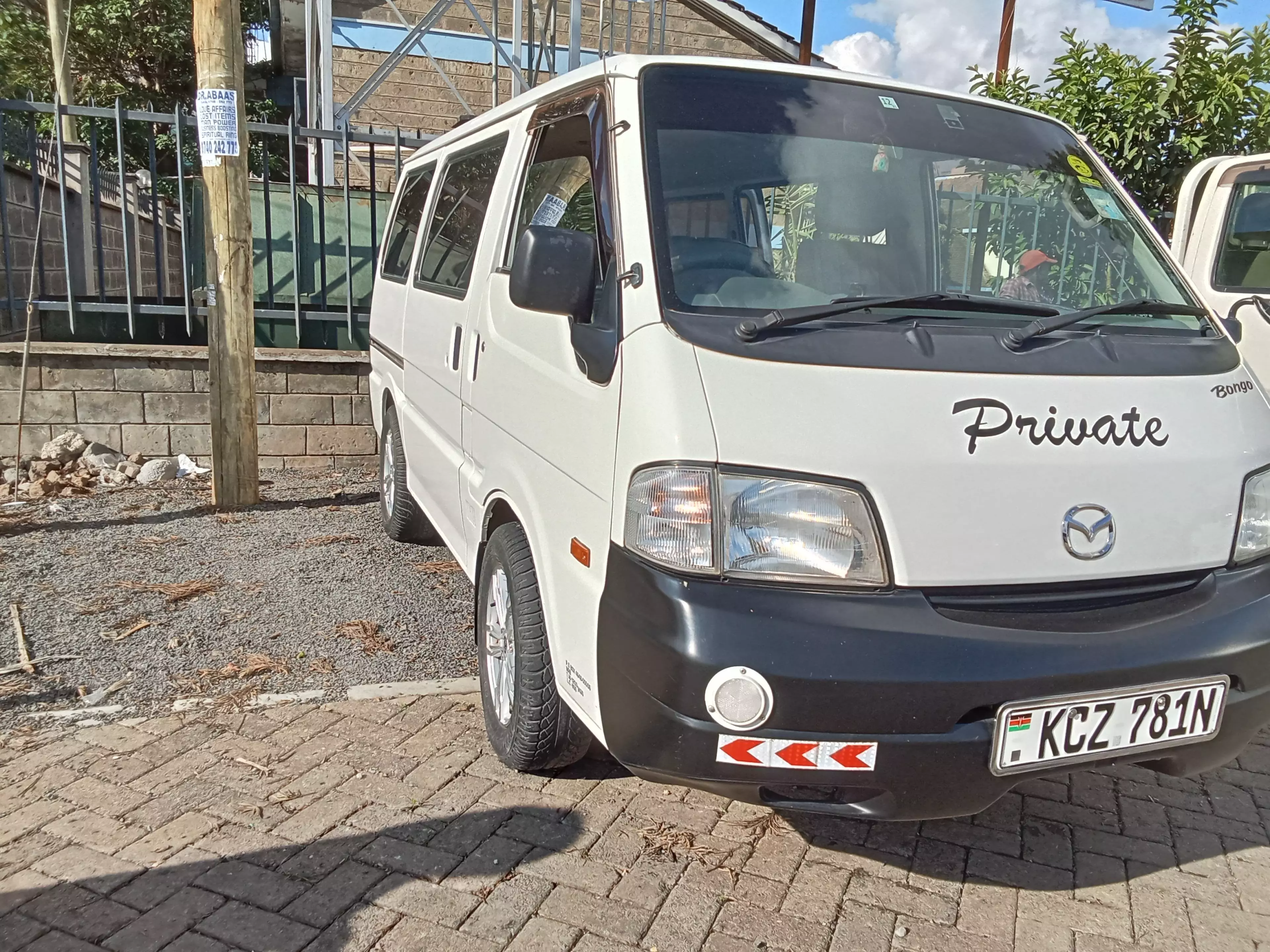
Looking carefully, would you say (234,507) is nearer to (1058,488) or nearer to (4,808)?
(4,808)

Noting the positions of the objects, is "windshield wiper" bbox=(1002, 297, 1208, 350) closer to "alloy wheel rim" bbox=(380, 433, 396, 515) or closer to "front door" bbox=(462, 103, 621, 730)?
"front door" bbox=(462, 103, 621, 730)

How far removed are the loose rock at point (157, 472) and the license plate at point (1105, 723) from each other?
6.04 metres

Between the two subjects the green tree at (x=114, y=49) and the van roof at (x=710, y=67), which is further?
the green tree at (x=114, y=49)

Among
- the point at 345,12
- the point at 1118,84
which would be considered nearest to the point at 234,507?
the point at 1118,84

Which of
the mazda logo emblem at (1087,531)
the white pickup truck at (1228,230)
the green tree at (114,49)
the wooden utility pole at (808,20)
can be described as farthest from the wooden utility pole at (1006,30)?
the green tree at (114,49)

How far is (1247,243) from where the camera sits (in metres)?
5.59

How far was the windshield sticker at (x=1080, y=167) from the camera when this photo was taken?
3309mm

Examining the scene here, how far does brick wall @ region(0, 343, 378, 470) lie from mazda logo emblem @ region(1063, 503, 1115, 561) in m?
5.46

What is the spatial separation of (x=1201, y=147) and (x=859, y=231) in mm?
5194

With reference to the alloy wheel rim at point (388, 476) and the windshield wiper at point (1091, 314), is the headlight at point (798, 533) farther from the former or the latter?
the alloy wheel rim at point (388, 476)

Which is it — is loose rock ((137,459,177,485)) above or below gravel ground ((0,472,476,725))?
above

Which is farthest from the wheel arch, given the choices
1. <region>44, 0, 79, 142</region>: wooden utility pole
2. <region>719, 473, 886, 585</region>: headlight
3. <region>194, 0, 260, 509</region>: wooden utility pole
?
<region>44, 0, 79, 142</region>: wooden utility pole

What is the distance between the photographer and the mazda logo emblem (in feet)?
7.66

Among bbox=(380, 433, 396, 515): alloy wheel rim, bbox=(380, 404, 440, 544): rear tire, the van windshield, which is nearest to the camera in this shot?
the van windshield
